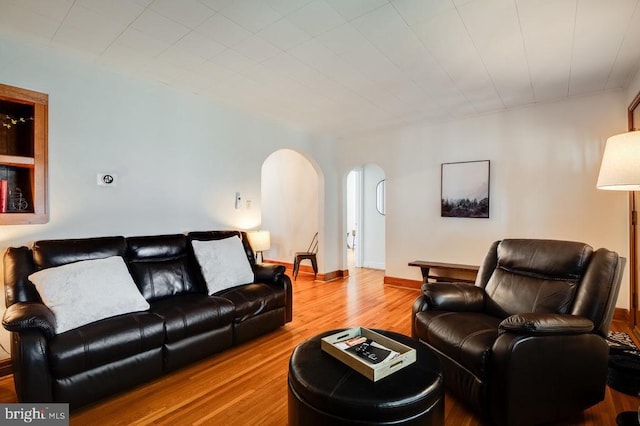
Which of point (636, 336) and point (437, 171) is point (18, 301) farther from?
point (636, 336)

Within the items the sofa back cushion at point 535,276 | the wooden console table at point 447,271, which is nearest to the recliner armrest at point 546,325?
the sofa back cushion at point 535,276

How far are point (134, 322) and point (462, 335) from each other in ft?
7.22

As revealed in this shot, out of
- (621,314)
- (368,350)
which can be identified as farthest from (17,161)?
(621,314)

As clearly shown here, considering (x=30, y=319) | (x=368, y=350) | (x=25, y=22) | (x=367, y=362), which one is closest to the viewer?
Answer: (x=367, y=362)

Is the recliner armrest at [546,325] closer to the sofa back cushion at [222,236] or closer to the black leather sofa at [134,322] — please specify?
the black leather sofa at [134,322]

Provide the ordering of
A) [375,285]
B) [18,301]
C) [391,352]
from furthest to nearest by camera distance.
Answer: [375,285] < [18,301] < [391,352]

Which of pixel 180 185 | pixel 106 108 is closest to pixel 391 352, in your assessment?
pixel 180 185

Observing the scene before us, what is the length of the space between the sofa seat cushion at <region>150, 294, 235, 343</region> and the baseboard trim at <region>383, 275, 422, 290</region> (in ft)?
Result: 10.2

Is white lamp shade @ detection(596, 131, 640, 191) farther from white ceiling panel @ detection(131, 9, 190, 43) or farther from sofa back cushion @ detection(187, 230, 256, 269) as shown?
sofa back cushion @ detection(187, 230, 256, 269)

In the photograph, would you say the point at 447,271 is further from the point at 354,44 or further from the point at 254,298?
the point at 354,44

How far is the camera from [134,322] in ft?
7.23

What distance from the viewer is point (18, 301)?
2156 mm

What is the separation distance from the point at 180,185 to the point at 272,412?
256cm

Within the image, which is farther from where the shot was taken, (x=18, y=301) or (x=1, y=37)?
(x=1, y=37)
